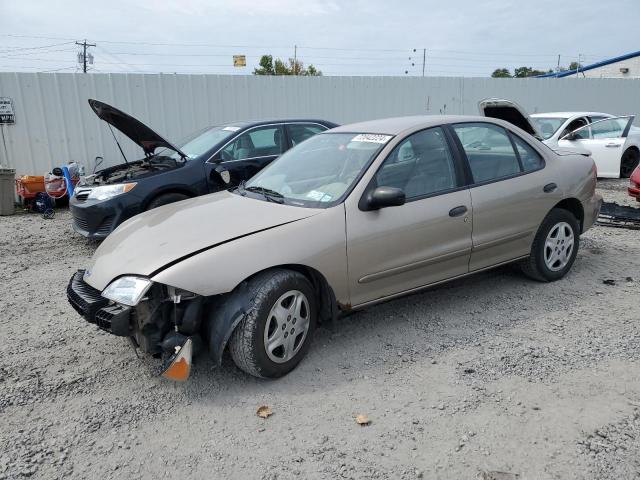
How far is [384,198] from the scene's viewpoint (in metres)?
3.40

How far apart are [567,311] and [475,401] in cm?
167

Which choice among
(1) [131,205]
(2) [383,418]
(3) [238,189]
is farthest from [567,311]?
(1) [131,205]

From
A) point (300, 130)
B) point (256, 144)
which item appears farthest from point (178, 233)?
point (300, 130)

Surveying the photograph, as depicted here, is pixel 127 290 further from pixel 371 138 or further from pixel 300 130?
pixel 300 130

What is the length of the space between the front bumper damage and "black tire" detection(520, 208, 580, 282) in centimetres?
307

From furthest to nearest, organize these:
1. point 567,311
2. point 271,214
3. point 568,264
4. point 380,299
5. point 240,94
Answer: point 240,94 → point 568,264 → point 567,311 → point 380,299 → point 271,214

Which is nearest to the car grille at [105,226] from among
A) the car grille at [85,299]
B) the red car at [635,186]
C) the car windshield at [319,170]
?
the car windshield at [319,170]

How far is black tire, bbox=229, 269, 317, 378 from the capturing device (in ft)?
9.85

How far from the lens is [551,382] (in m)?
3.13

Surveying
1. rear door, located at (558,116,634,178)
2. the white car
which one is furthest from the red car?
rear door, located at (558,116,634,178)

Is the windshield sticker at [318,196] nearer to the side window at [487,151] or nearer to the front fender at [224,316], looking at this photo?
the front fender at [224,316]

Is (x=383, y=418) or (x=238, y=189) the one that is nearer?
(x=383, y=418)

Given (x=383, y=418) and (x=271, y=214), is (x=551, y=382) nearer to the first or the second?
(x=383, y=418)

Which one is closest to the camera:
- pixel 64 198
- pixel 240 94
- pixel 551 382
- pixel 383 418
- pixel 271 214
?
pixel 383 418
